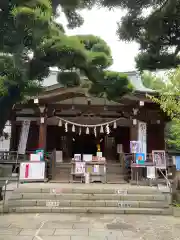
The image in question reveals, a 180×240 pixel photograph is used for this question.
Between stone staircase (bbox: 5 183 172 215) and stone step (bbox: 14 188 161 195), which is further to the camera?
stone step (bbox: 14 188 161 195)

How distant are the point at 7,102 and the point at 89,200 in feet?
17.5

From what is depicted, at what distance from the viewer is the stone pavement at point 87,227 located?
5453 millimetres

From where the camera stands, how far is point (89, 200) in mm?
8203

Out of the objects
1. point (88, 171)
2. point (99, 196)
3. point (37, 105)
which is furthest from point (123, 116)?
point (99, 196)

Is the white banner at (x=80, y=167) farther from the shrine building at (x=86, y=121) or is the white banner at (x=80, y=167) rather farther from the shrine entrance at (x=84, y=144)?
the shrine entrance at (x=84, y=144)

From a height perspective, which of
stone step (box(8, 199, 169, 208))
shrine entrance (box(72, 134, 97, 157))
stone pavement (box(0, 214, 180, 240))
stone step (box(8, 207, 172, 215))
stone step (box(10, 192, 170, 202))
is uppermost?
shrine entrance (box(72, 134, 97, 157))

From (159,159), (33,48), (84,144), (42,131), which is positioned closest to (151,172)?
(159,159)

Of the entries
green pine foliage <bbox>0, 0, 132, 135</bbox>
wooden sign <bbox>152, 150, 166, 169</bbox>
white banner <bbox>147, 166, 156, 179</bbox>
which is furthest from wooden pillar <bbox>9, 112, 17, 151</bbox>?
green pine foliage <bbox>0, 0, 132, 135</bbox>

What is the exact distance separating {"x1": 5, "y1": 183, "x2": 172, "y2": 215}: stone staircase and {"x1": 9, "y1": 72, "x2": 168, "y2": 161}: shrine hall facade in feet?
10.9

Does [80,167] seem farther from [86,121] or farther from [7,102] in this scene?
[7,102]

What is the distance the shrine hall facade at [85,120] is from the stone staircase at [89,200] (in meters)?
3.34

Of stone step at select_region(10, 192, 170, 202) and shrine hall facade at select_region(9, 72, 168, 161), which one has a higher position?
shrine hall facade at select_region(9, 72, 168, 161)

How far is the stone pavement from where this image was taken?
5.45m

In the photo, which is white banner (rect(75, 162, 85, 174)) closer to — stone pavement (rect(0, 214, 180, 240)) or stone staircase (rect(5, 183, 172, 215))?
stone staircase (rect(5, 183, 172, 215))
